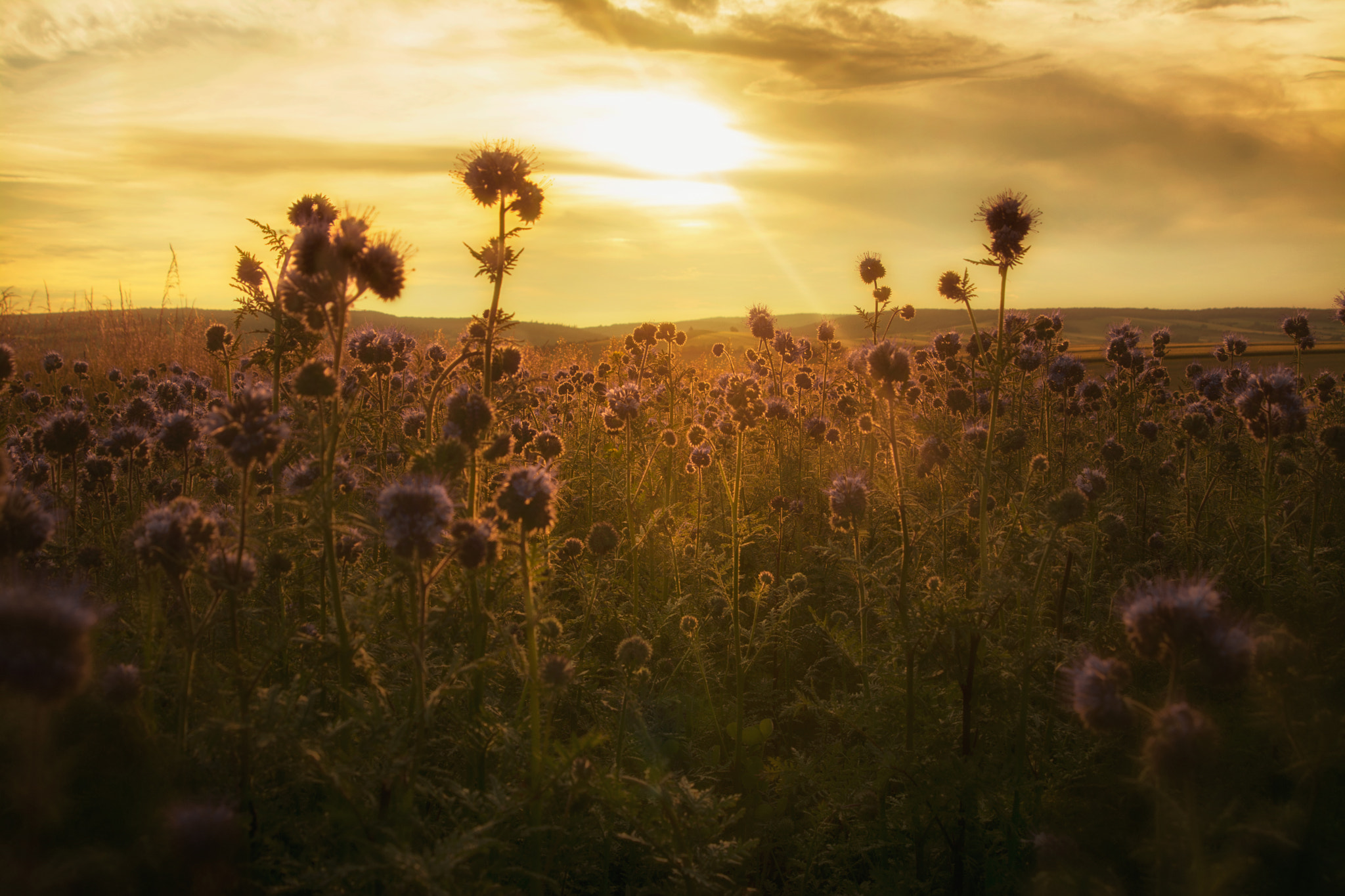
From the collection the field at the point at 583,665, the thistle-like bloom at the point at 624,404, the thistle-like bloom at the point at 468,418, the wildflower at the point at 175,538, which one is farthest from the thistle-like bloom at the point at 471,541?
the thistle-like bloom at the point at 624,404

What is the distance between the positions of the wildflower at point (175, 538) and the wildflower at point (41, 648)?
1.92ft

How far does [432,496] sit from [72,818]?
1.48 meters

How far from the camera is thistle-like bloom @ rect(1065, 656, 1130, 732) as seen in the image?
80.3 inches

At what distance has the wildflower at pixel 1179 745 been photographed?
177 centimetres

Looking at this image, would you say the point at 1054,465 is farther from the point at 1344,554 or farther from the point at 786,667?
the point at 786,667

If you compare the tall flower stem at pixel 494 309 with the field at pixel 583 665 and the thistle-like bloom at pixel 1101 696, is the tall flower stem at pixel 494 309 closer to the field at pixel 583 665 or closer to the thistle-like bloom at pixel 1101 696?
the field at pixel 583 665

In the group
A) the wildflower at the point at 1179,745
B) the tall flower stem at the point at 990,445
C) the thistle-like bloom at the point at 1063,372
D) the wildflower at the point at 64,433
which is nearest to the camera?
the wildflower at the point at 1179,745

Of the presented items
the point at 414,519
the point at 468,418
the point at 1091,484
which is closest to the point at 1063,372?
the point at 1091,484

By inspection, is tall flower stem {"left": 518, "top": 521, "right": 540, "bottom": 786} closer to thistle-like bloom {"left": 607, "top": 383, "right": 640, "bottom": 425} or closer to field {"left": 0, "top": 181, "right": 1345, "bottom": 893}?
field {"left": 0, "top": 181, "right": 1345, "bottom": 893}

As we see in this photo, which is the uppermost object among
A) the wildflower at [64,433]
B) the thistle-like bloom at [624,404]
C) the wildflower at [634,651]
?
the thistle-like bloom at [624,404]

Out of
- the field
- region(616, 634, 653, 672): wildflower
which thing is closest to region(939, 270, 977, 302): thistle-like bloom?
the field

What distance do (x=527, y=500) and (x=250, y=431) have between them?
0.96 meters

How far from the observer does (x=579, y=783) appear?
7.89ft

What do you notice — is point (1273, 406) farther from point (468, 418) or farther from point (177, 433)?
point (177, 433)
